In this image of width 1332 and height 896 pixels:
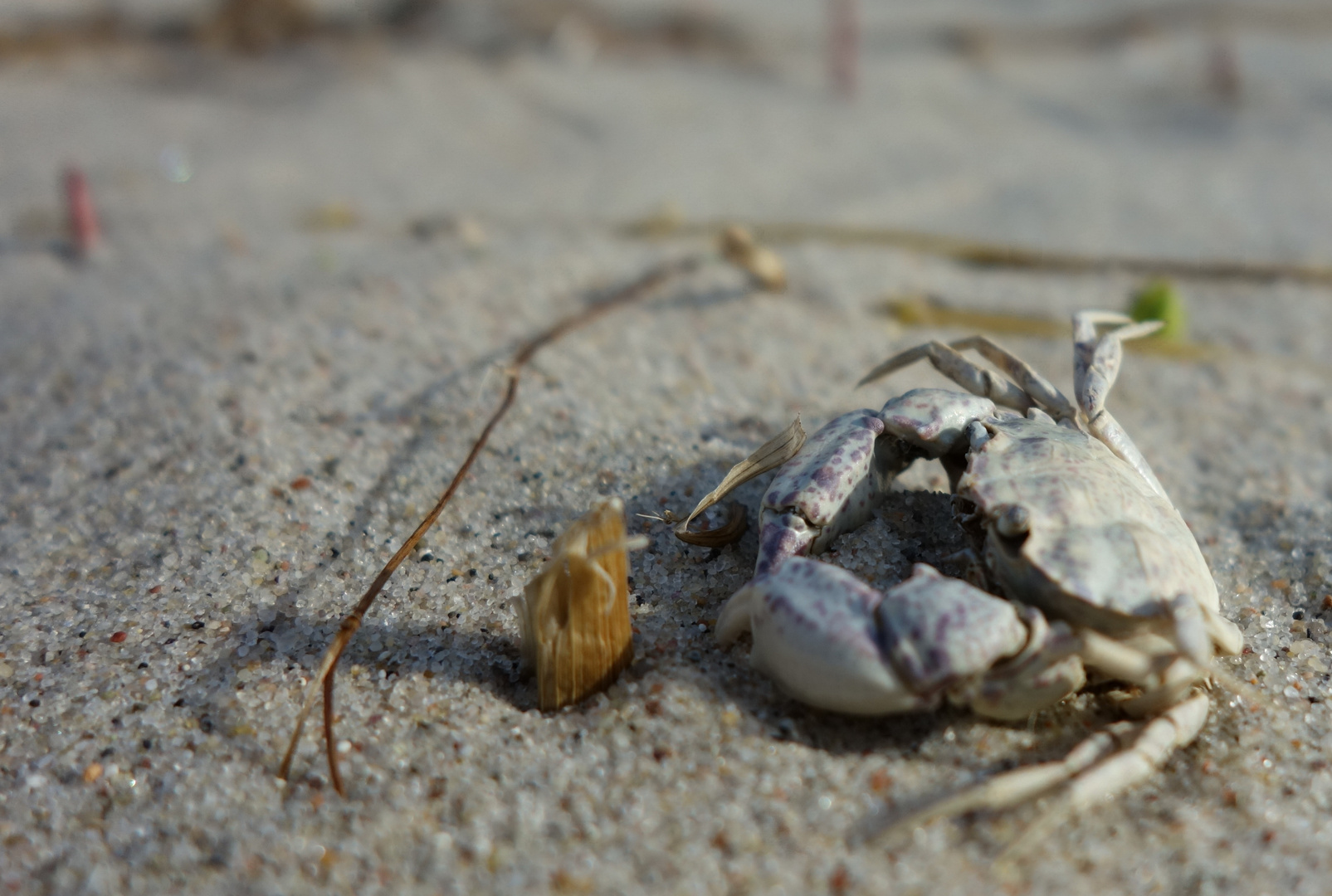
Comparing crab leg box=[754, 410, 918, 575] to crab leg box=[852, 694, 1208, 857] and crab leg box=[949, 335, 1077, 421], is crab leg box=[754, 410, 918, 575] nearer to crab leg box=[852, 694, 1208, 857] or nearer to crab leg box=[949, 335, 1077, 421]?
crab leg box=[949, 335, 1077, 421]

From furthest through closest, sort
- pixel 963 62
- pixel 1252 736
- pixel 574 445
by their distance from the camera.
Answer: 1. pixel 963 62
2. pixel 574 445
3. pixel 1252 736

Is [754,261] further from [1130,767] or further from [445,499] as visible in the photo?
[1130,767]

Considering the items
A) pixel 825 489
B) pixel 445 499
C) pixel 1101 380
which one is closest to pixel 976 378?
pixel 1101 380

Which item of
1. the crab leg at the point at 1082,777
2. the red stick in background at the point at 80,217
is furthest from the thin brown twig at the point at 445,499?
the red stick in background at the point at 80,217

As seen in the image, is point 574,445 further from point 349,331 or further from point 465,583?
point 349,331

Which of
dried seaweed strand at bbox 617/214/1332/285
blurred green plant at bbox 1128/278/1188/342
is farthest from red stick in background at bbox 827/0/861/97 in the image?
blurred green plant at bbox 1128/278/1188/342

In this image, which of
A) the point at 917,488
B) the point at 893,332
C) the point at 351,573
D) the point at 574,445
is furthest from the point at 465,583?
the point at 893,332
